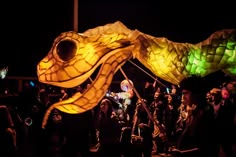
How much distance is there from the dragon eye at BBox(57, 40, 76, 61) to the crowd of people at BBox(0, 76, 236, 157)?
50.0 inches

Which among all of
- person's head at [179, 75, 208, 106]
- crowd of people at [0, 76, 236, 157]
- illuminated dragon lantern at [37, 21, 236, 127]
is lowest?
crowd of people at [0, 76, 236, 157]

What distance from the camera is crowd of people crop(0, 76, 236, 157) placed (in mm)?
4793

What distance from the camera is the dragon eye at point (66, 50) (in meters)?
6.12

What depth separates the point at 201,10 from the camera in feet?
77.9

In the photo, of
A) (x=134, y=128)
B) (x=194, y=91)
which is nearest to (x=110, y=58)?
(x=194, y=91)

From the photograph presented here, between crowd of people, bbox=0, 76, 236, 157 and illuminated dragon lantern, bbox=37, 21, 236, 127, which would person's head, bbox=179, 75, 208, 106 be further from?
illuminated dragon lantern, bbox=37, 21, 236, 127

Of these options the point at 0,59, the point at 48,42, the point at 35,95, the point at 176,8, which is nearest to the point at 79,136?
the point at 35,95

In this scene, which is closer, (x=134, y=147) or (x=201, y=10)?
(x=134, y=147)

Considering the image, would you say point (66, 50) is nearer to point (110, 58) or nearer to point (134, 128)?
point (110, 58)

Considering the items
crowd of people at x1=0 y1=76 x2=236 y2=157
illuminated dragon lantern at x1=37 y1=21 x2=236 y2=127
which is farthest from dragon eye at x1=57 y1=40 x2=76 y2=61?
crowd of people at x1=0 y1=76 x2=236 y2=157

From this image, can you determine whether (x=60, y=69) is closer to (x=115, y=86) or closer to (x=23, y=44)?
(x=115, y=86)

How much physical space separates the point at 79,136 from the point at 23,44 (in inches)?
803

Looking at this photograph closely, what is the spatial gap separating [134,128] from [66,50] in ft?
13.9

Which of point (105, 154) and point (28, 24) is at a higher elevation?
point (28, 24)
